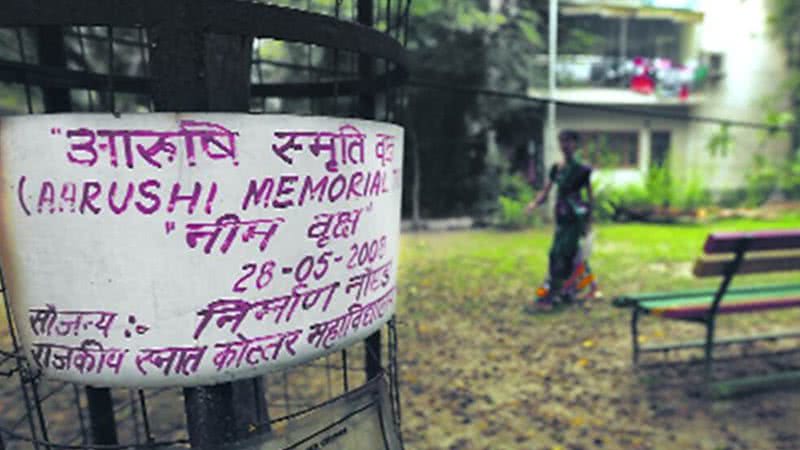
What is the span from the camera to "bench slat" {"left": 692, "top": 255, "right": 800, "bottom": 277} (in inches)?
Result: 140

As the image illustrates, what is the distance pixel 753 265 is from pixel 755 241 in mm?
257

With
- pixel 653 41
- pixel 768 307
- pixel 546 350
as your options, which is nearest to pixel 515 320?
pixel 546 350

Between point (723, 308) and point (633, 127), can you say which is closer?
point (723, 308)

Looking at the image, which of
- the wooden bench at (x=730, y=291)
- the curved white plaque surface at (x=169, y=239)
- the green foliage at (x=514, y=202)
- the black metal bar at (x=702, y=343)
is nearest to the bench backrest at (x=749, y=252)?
the wooden bench at (x=730, y=291)

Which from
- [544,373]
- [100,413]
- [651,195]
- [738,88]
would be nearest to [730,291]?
[544,373]

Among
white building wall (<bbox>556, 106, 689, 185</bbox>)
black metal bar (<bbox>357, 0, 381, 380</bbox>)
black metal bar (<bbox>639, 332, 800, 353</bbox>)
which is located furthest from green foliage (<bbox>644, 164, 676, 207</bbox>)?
black metal bar (<bbox>357, 0, 381, 380</bbox>)

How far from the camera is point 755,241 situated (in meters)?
3.45

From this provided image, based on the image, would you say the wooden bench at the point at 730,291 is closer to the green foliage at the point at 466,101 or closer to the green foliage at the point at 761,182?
the green foliage at the point at 466,101

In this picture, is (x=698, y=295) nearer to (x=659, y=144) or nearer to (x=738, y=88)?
(x=659, y=144)

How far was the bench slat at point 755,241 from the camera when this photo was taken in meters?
3.44

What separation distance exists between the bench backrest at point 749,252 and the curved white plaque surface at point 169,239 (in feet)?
9.64

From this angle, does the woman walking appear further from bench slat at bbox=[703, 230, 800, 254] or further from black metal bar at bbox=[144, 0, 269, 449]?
black metal bar at bbox=[144, 0, 269, 449]

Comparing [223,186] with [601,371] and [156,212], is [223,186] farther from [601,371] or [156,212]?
[601,371]

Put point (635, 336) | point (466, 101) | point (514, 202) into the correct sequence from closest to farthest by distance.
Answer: point (635, 336) → point (466, 101) → point (514, 202)
